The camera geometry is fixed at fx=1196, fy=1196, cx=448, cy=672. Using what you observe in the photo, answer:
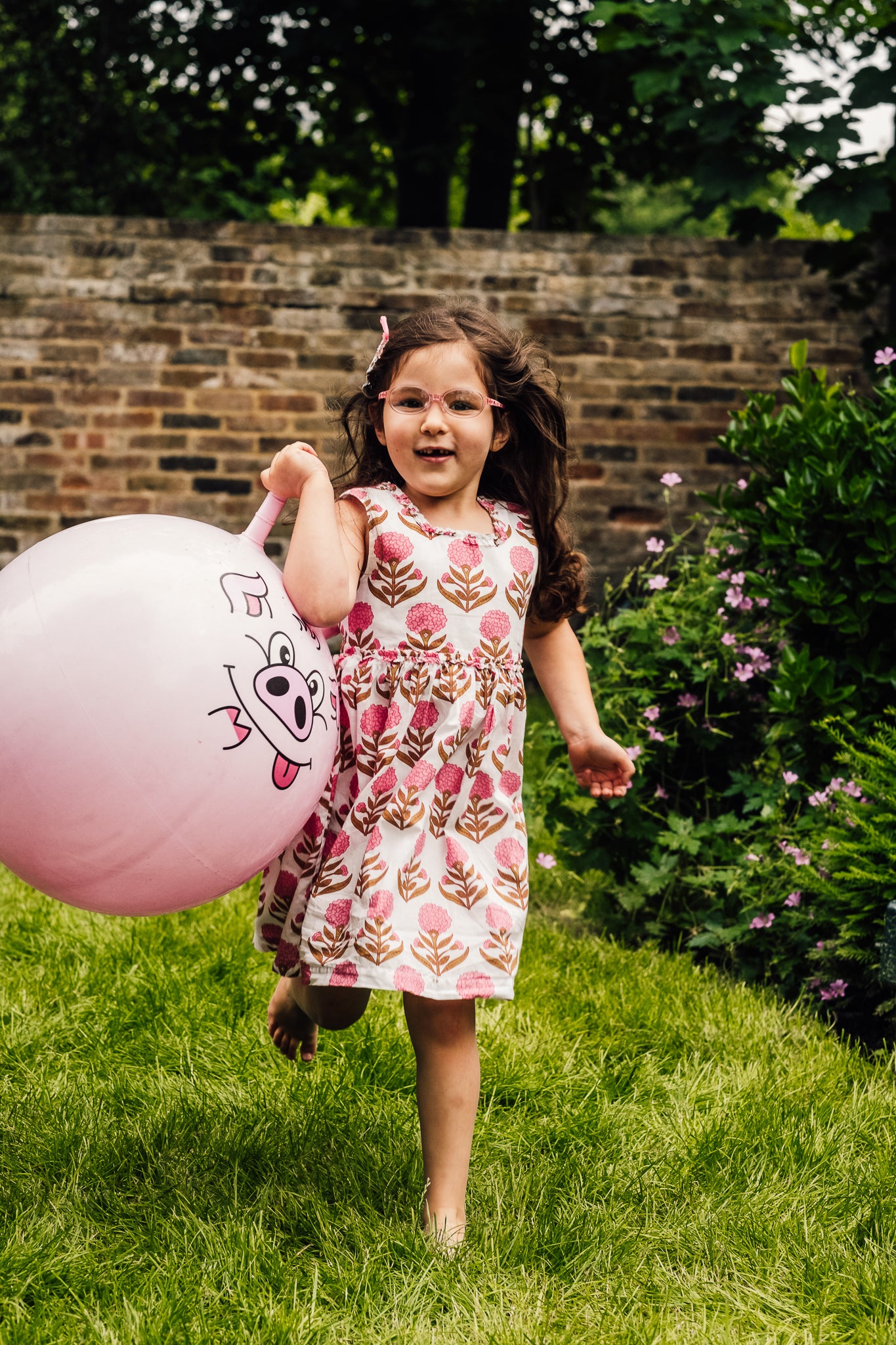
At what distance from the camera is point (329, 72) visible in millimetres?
8773

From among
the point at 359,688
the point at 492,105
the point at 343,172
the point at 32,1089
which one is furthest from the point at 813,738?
the point at 343,172

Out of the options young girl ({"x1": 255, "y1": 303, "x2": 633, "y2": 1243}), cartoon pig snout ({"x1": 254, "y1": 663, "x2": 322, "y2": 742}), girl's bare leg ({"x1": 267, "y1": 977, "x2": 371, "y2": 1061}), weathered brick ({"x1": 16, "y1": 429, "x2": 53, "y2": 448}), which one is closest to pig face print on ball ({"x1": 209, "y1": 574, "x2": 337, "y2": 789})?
cartoon pig snout ({"x1": 254, "y1": 663, "x2": 322, "y2": 742})

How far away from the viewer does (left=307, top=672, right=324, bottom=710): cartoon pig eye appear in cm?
178

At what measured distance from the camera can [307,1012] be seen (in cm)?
218

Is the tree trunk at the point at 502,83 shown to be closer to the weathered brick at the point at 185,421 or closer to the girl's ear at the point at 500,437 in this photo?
the weathered brick at the point at 185,421

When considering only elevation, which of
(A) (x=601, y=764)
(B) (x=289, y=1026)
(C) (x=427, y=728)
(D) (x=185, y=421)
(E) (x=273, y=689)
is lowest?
(B) (x=289, y=1026)

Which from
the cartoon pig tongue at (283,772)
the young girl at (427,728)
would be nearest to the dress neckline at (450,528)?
the young girl at (427,728)

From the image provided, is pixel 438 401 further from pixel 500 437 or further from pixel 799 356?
pixel 799 356

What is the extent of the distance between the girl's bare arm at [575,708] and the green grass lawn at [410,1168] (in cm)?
67

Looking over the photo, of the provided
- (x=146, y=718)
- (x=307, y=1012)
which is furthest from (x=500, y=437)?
(x=307, y=1012)

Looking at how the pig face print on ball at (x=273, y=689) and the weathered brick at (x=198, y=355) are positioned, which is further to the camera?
the weathered brick at (x=198, y=355)

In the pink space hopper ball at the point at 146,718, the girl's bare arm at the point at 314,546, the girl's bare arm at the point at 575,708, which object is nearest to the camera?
the pink space hopper ball at the point at 146,718

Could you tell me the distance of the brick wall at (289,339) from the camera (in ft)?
19.7

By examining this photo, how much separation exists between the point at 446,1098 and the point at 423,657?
72 cm
